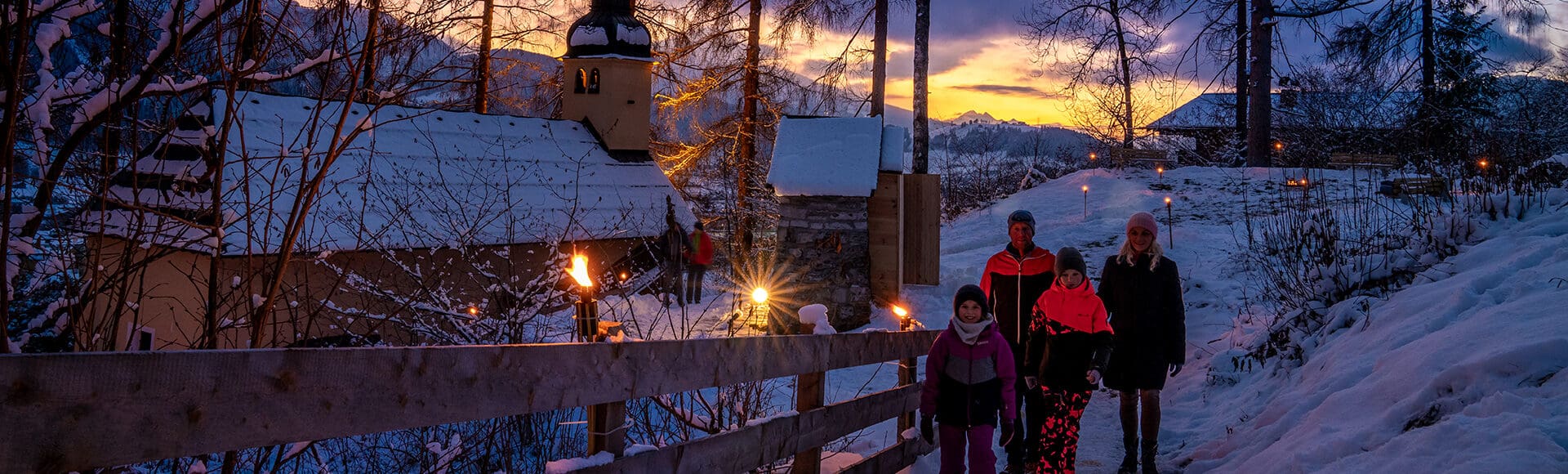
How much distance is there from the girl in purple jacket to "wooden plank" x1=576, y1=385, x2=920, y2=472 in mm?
366

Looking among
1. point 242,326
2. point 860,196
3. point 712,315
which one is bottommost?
point 712,315

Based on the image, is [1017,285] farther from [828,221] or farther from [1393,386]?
[828,221]

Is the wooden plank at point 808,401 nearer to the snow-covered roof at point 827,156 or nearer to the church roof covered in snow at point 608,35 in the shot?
the snow-covered roof at point 827,156

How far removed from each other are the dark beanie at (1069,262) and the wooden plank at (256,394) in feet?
11.2

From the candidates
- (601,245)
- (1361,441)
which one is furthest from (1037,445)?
(601,245)

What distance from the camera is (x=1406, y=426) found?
4.00 meters

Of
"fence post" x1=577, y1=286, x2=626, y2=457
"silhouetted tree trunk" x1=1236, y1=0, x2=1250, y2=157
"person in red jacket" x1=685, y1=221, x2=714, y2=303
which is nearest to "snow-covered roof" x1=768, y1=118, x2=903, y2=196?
"person in red jacket" x1=685, y1=221, x2=714, y2=303

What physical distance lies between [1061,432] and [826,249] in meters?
7.52

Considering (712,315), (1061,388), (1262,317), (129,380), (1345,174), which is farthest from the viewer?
(1345,174)

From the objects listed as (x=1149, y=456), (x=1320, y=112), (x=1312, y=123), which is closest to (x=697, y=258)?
(x=1149, y=456)

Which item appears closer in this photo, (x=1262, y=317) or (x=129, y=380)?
(x=129, y=380)

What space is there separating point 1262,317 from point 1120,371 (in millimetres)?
4702

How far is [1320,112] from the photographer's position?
22.7 metres

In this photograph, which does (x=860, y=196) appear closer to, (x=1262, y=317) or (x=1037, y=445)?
(x=1262, y=317)
